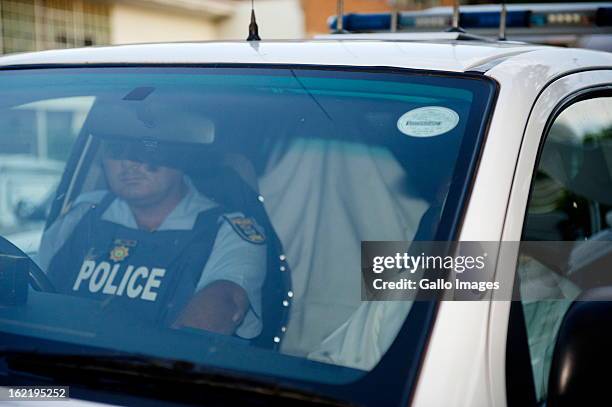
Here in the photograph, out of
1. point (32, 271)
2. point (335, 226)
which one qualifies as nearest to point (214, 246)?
point (335, 226)

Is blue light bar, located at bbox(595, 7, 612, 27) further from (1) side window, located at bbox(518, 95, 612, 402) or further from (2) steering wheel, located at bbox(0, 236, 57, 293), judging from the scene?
(2) steering wheel, located at bbox(0, 236, 57, 293)

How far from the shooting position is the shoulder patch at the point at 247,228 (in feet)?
6.19

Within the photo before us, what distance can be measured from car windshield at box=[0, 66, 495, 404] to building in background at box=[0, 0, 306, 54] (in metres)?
13.2

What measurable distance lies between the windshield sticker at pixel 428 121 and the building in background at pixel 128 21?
1370 cm

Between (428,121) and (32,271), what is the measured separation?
92 centimetres

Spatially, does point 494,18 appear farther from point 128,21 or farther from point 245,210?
point 128,21

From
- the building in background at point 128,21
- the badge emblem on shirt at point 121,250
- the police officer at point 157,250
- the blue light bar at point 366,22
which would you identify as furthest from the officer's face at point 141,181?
the building in background at point 128,21

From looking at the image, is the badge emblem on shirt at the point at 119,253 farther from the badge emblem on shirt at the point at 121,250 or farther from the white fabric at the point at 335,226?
the white fabric at the point at 335,226

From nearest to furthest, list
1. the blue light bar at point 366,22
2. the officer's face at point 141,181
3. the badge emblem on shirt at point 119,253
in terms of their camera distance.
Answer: the badge emblem on shirt at point 119,253
the officer's face at point 141,181
the blue light bar at point 366,22

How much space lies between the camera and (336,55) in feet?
6.52

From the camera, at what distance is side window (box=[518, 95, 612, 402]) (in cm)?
178

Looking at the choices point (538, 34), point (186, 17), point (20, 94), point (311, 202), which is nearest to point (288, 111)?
point (311, 202)

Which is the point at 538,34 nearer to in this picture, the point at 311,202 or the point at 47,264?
the point at 311,202

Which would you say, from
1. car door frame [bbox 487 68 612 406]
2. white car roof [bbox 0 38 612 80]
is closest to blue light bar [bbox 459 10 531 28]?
white car roof [bbox 0 38 612 80]
